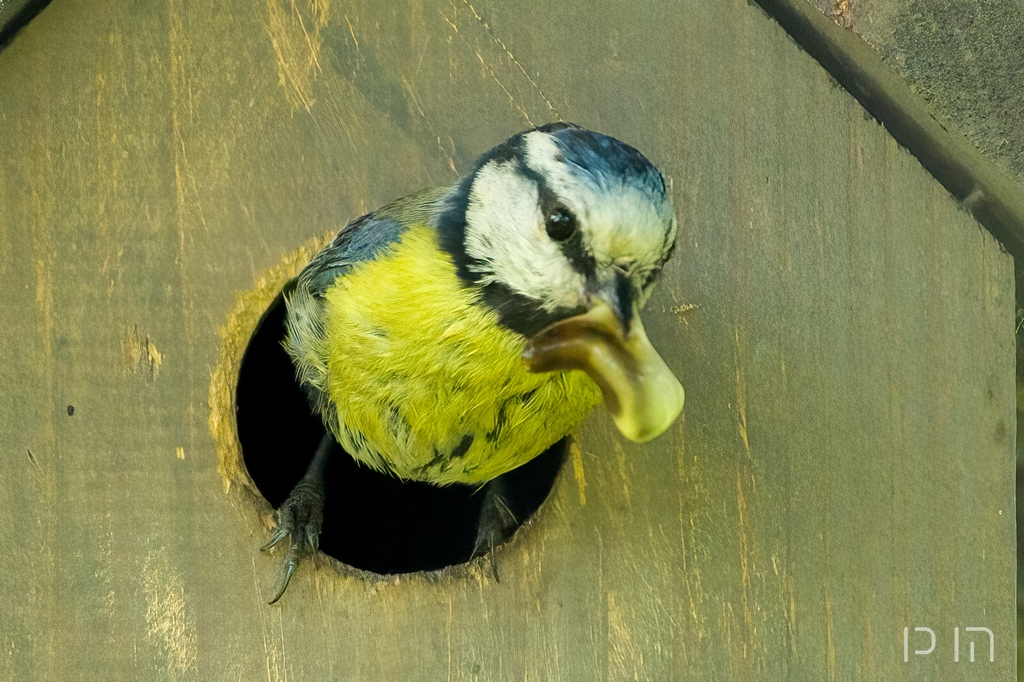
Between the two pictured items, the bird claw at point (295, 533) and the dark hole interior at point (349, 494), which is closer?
the bird claw at point (295, 533)

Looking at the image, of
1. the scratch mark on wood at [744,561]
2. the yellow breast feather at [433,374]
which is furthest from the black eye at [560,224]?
the scratch mark on wood at [744,561]

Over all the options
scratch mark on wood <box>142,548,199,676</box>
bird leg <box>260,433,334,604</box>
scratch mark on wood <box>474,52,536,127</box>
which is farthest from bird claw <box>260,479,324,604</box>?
scratch mark on wood <box>474,52,536,127</box>

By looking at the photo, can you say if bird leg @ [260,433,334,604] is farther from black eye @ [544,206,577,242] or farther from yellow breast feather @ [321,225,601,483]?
black eye @ [544,206,577,242]

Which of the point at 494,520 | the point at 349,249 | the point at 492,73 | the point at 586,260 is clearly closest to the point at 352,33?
the point at 492,73

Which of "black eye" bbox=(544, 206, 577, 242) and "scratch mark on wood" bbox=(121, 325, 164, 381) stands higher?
"black eye" bbox=(544, 206, 577, 242)

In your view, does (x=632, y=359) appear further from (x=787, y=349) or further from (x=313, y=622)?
(x=313, y=622)

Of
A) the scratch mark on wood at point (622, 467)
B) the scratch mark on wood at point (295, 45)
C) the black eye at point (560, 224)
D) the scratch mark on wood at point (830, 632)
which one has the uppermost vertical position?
the scratch mark on wood at point (295, 45)

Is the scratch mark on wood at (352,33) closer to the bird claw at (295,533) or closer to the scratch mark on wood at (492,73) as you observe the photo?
the scratch mark on wood at (492,73)
